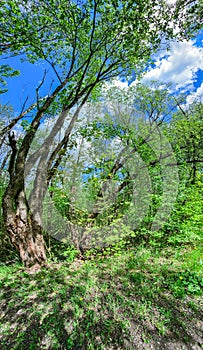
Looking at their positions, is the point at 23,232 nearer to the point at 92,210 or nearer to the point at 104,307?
the point at 92,210

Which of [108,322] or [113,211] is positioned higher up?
[113,211]

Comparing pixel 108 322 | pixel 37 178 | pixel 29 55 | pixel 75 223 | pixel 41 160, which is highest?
pixel 29 55

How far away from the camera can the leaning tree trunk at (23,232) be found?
394 cm

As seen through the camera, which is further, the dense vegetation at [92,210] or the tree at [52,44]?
the tree at [52,44]

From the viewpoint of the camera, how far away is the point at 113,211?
4609mm

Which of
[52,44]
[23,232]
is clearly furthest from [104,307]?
[52,44]

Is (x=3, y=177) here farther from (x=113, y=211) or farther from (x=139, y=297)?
(x=139, y=297)

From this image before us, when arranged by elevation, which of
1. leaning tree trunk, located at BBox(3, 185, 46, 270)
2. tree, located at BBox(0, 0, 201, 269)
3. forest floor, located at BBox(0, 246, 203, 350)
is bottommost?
forest floor, located at BBox(0, 246, 203, 350)

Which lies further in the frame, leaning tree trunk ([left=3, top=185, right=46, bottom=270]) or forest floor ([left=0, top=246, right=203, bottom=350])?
leaning tree trunk ([left=3, top=185, right=46, bottom=270])

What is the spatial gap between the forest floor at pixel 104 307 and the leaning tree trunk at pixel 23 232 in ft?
0.93

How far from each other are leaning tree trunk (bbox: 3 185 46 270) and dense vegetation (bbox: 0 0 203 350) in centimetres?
2

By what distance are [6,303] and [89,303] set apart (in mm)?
1317

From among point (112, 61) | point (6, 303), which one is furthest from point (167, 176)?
point (6, 303)

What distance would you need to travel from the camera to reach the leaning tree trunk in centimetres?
394
